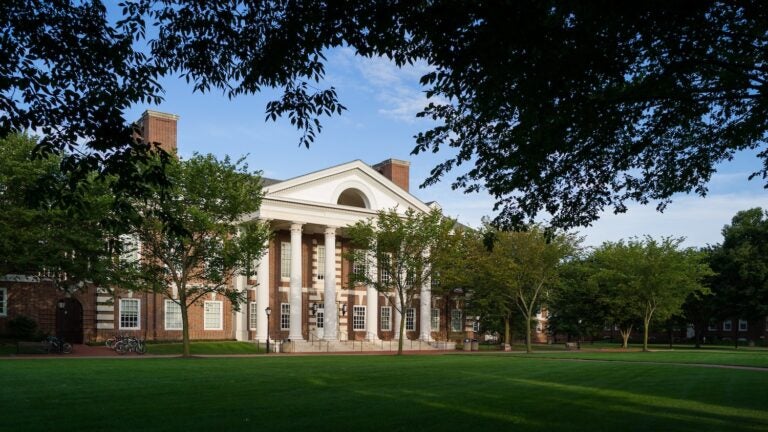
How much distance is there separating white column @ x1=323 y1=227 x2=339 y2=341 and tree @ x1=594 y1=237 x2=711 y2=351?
21.8 m

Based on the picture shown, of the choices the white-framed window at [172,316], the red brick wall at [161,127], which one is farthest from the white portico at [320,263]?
the red brick wall at [161,127]

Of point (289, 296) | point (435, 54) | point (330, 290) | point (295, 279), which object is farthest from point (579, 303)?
point (435, 54)

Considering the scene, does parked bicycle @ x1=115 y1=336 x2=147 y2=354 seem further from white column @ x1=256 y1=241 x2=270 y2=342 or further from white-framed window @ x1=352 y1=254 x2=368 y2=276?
white-framed window @ x1=352 y1=254 x2=368 y2=276

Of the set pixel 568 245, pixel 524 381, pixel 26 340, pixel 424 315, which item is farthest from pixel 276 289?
pixel 524 381

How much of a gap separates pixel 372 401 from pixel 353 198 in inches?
1644

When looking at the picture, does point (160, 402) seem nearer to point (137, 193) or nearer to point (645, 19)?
point (137, 193)

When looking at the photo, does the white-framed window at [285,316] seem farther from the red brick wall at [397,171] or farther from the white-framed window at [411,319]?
the red brick wall at [397,171]

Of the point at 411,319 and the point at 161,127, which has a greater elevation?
the point at 161,127

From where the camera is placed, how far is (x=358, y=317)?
186ft

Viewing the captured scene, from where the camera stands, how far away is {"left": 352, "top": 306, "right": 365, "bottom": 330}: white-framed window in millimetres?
56375

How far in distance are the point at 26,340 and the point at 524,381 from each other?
30564 millimetres

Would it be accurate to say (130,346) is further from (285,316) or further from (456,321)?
(456,321)

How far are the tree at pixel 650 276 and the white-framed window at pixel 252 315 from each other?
2727cm

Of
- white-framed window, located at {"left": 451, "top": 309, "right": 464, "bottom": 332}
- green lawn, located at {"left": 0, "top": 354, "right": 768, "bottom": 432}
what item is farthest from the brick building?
green lawn, located at {"left": 0, "top": 354, "right": 768, "bottom": 432}
